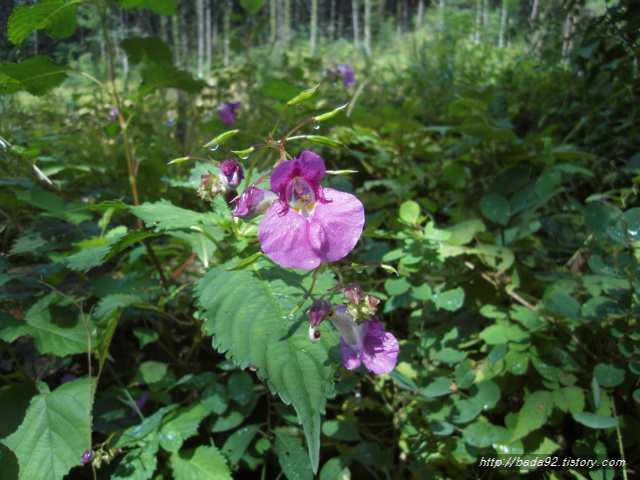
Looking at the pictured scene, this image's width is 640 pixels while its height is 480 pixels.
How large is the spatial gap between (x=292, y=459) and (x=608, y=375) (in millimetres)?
1039

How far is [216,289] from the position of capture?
962mm

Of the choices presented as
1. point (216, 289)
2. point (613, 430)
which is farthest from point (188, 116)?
point (613, 430)

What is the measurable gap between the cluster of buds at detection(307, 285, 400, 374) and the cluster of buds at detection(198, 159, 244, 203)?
417 mm

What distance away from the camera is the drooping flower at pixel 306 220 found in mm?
859

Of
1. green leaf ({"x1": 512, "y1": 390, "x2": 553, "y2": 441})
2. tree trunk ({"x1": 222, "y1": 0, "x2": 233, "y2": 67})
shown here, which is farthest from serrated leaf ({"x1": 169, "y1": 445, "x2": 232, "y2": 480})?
tree trunk ({"x1": 222, "y1": 0, "x2": 233, "y2": 67})

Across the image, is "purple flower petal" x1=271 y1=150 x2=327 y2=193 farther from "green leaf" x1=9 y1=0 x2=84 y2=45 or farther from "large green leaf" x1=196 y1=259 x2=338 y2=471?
"green leaf" x1=9 y1=0 x2=84 y2=45

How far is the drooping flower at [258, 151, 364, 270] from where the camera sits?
859 mm

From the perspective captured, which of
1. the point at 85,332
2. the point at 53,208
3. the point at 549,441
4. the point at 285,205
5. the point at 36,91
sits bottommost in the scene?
the point at 549,441

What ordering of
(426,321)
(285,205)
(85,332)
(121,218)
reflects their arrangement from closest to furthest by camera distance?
1. (285,205)
2. (85,332)
3. (426,321)
4. (121,218)

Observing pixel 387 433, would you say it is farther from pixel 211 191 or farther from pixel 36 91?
pixel 36 91

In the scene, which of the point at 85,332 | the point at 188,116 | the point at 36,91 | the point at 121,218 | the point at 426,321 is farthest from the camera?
the point at 188,116

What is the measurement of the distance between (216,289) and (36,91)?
115cm

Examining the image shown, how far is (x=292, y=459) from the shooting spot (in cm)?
119

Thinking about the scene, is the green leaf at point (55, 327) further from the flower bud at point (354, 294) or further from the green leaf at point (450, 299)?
the green leaf at point (450, 299)
